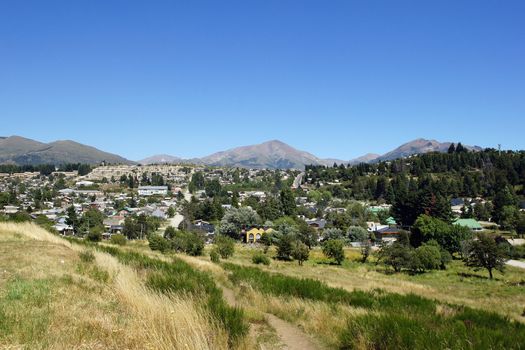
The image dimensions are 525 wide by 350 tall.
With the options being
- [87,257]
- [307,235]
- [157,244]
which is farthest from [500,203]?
[87,257]

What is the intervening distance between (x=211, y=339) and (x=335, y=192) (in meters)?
148

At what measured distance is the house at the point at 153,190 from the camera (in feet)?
556

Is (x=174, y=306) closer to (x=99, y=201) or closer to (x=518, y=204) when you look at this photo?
(x=518, y=204)

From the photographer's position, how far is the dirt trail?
21.5 ft

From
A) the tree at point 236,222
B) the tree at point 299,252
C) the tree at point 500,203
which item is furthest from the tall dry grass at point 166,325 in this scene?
the tree at point 500,203

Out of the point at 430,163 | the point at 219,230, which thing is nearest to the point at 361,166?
the point at 430,163

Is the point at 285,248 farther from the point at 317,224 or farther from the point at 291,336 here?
the point at 317,224

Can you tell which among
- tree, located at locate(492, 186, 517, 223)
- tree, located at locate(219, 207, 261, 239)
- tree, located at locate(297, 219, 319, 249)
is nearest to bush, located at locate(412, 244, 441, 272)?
tree, located at locate(297, 219, 319, 249)

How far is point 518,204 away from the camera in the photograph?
336 feet

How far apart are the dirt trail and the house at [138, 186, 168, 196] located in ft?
542

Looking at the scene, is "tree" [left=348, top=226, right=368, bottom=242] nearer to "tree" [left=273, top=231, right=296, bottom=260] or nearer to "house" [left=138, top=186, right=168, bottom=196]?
"tree" [left=273, top=231, right=296, bottom=260]

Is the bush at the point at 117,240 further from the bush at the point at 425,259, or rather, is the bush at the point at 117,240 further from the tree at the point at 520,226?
the tree at the point at 520,226

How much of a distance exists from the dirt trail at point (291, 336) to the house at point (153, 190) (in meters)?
165

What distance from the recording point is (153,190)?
178 m
